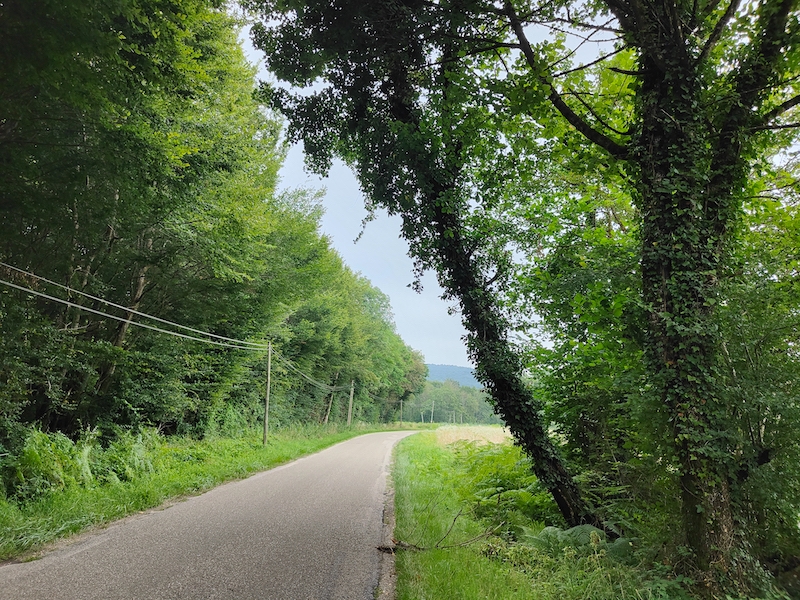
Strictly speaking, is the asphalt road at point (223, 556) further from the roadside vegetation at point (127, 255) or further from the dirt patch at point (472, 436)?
the dirt patch at point (472, 436)

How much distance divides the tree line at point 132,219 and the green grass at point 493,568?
21.7 ft

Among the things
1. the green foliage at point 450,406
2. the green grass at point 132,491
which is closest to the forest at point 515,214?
the green grass at point 132,491

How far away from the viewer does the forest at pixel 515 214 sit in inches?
151

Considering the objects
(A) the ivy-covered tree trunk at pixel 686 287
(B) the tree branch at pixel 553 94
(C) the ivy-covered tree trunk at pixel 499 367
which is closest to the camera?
(A) the ivy-covered tree trunk at pixel 686 287

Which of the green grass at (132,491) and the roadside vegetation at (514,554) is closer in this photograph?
the roadside vegetation at (514,554)

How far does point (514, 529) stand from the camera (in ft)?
20.8

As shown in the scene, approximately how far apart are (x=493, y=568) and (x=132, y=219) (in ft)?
29.6

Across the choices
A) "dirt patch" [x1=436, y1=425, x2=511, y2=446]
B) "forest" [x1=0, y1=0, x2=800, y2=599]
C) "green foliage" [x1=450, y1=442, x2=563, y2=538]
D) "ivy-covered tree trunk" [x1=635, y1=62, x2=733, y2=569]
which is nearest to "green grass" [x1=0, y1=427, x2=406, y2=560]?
"forest" [x1=0, y1=0, x2=800, y2=599]

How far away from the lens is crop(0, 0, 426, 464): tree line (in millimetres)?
5215

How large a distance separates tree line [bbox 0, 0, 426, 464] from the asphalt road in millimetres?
3635

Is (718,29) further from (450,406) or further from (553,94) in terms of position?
(450,406)

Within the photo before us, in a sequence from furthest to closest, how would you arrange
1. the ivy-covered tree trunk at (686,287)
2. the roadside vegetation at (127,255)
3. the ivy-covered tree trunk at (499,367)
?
the ivy-covered tree trunk at (499,367) < the roadside vegetation at (127,255) < the ivy-covered tree trunk at (686,287)

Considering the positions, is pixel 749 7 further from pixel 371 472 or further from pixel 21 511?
pixel 371 472

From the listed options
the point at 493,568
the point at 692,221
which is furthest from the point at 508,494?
the point at 692,221
